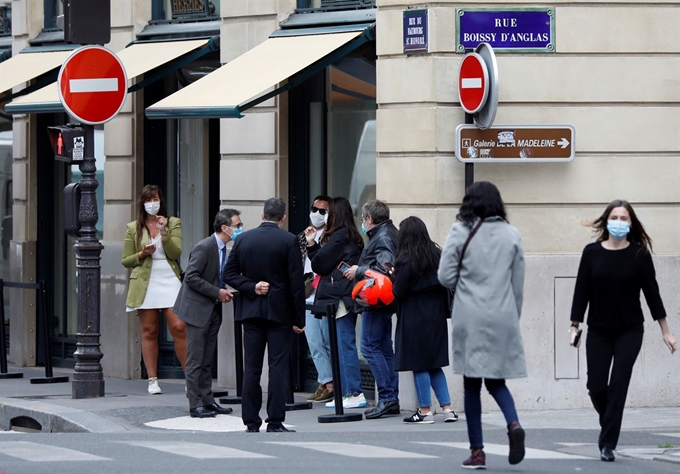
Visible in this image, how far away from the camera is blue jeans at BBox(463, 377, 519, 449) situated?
28.1 feet

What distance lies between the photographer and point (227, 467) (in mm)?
8492

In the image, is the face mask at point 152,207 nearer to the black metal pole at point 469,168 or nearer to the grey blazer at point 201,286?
the grey blazer at point 201,286

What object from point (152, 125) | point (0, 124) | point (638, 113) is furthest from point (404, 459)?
point (0, 124)

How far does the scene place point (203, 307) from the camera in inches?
470

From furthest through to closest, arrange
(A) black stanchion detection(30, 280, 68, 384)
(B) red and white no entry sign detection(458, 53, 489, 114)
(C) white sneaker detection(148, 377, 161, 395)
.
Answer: (A) black stanchion detection(30, 280, 68, 384), (C) white sneaker detection(148, 377, 161, 395), (B) red and white no entry sign detection(458, 53, 489, 114)

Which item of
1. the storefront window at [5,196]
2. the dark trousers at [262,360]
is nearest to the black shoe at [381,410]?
the dark trousers at [262,360]

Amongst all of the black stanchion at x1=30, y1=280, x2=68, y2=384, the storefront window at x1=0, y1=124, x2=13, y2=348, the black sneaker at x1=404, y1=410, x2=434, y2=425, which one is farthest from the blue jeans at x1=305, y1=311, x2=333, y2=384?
the storefront window at x1=0, y1=124, x2=13, y2=348

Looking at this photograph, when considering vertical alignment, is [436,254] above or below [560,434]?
above

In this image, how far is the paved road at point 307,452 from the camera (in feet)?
28.2

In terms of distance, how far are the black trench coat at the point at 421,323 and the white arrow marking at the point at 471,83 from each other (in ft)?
5.47

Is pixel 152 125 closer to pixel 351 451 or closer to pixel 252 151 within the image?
pixel 252 151

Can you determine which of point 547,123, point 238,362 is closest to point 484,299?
point 547,123

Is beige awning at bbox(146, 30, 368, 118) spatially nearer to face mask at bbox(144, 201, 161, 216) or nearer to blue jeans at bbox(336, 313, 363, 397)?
face mask at bbox(144, 201, 161, 216)

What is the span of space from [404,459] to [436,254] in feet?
8.70
